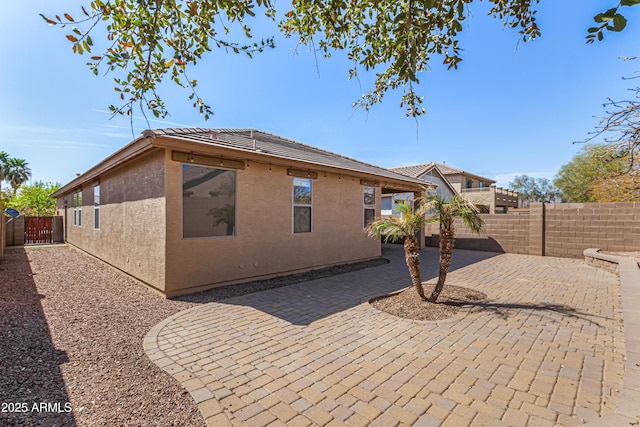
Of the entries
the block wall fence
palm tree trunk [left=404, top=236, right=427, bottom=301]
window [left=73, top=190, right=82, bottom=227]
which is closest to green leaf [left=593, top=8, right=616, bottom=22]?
palm tree trunk [left=404, top=236, right=427, bottom=301]

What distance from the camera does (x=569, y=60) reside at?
4.68 m

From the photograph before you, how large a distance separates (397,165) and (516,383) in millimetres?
21852

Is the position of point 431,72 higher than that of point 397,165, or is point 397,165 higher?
point 397,165

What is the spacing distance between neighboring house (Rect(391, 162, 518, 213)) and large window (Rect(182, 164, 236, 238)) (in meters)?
14.7

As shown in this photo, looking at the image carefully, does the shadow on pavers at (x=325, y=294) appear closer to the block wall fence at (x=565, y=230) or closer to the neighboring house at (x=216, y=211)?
the neighboring house at (x=216, y=211)

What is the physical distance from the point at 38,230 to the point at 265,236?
709 inches

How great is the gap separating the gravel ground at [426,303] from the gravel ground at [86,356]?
8.71 feet

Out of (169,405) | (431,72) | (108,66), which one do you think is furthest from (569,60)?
(169,405)

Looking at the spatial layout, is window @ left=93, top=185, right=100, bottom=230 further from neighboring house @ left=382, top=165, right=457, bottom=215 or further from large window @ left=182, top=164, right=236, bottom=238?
neighboring house @ left=382, top=165, right=457, bottom=215

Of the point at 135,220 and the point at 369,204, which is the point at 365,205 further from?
the point at 135,220

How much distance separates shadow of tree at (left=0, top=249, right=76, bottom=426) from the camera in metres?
2.43

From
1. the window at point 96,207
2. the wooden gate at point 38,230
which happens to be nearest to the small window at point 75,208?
the window at point 96,207

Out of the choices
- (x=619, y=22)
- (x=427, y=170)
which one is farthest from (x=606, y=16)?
(x=427, y=170)

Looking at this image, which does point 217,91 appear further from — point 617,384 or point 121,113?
point 617,384
